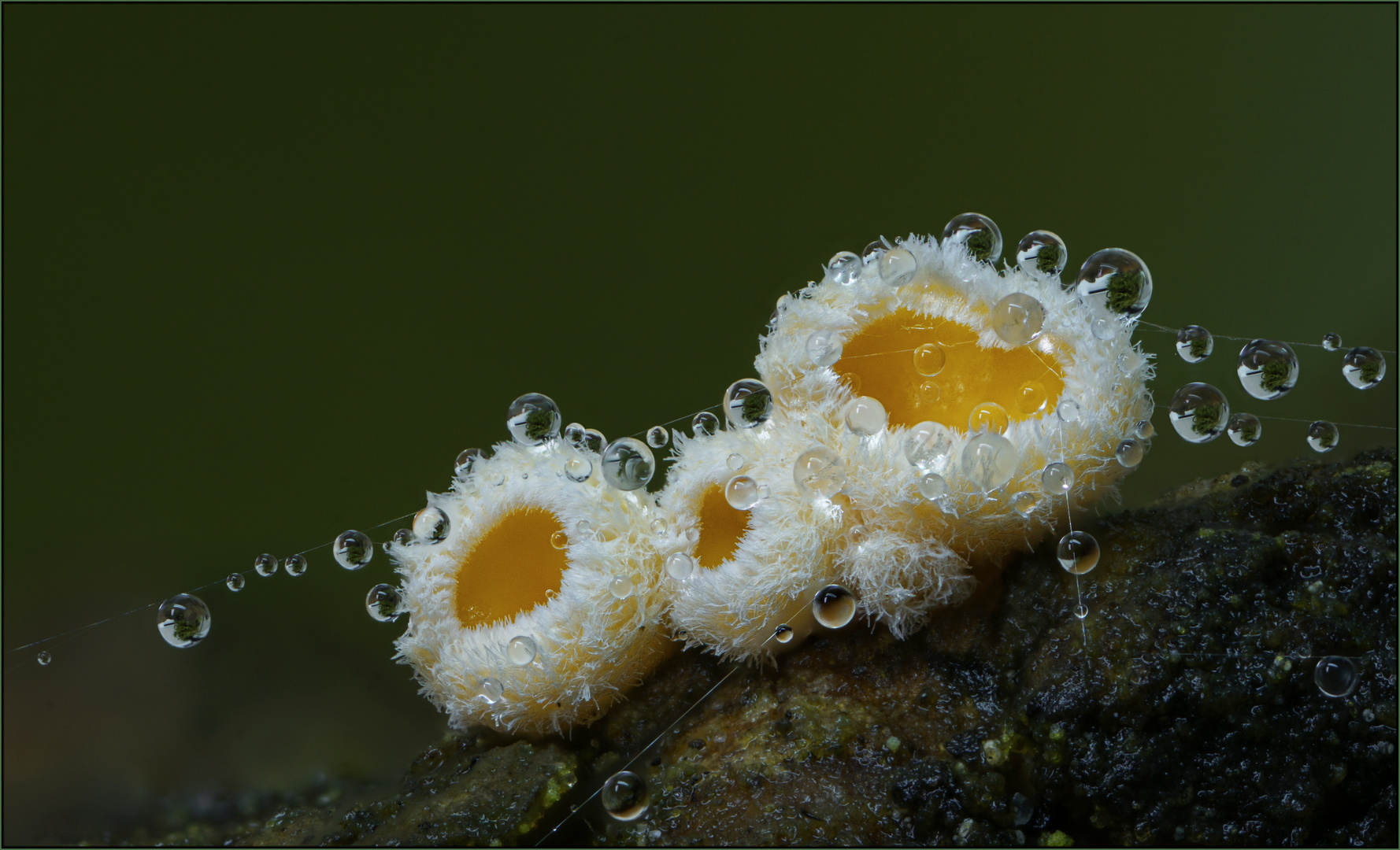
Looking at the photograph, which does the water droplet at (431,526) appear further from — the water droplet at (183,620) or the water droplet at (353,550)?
the water droplet at (183,620)

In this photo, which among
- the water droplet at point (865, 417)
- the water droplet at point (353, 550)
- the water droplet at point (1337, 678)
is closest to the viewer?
the water droplet at point (1337, 678)

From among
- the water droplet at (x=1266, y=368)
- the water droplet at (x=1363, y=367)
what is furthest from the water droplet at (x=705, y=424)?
the water droplet at (x=1363, y=367)

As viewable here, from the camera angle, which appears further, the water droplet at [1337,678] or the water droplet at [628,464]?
the water droplet at [628,464]

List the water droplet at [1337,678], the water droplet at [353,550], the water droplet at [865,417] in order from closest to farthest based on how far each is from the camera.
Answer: the water droplet at [1337,678], the water droplet at [865,417], the water droplet at [353,550]

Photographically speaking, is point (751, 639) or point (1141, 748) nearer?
point (1141, 748)

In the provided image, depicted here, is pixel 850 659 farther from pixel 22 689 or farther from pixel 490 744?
pixel 22 689

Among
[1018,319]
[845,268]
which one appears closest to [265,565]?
[845,268]

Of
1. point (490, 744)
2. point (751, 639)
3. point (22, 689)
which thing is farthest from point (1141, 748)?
point (22, 689)
